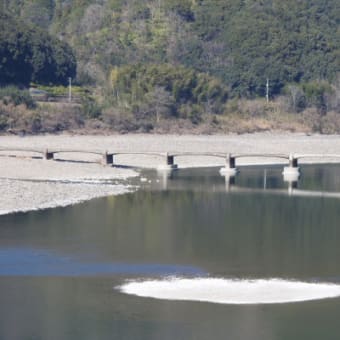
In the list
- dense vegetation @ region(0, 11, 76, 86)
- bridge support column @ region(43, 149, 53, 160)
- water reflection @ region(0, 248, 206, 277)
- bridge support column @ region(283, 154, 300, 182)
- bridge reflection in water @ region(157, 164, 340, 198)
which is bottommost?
water reflection @ region(0, 248, 206, 277)

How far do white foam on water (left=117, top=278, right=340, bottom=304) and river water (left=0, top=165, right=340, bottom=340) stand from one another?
2cm

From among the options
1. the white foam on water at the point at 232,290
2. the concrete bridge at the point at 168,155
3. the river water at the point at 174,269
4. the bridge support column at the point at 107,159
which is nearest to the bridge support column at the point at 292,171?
the concrete bridge at the point at 168,155

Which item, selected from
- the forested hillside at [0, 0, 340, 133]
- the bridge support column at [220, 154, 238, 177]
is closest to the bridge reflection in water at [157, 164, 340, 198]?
the bridge support column at [220, 154, 238, 177]

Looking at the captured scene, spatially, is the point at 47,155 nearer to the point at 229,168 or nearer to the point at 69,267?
the point at 229,168

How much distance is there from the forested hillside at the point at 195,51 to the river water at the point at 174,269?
45.2 metres

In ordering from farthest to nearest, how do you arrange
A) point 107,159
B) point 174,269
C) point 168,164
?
point 168,164 → point 107,159 → point 174,269

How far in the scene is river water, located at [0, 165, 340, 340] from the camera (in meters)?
24.0

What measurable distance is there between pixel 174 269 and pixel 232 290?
10.4 feet

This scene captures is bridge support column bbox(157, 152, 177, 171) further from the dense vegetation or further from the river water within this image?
the dense vegetation

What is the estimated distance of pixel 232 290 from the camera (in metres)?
27.2

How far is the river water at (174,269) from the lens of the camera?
24.0 meters

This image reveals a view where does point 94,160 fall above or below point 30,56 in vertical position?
below

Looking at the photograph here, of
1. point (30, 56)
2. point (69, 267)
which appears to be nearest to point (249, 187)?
point (69, 267)

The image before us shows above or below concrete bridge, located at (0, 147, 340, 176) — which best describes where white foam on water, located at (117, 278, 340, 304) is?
below
